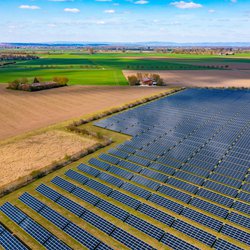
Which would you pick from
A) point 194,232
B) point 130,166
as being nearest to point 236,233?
point 194,232

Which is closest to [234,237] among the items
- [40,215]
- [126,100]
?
[40,215]

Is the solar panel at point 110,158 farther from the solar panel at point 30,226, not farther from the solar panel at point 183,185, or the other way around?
the solar panel at point 30,226

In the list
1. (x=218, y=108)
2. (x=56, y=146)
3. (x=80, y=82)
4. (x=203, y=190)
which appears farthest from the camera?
(x=80, y=82)

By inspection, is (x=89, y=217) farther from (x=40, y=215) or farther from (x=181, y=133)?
(x=181, y=133)

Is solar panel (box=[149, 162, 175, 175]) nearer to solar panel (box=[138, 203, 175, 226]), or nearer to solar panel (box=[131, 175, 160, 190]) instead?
solar panel (box=[131, 175, 160, 190])

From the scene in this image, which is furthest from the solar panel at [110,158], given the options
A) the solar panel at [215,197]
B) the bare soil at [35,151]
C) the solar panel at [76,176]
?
the solar panel at [215,197]

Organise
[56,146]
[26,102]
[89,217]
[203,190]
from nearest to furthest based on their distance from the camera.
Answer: [89,217], [203,190], [56,146], [26,102]
